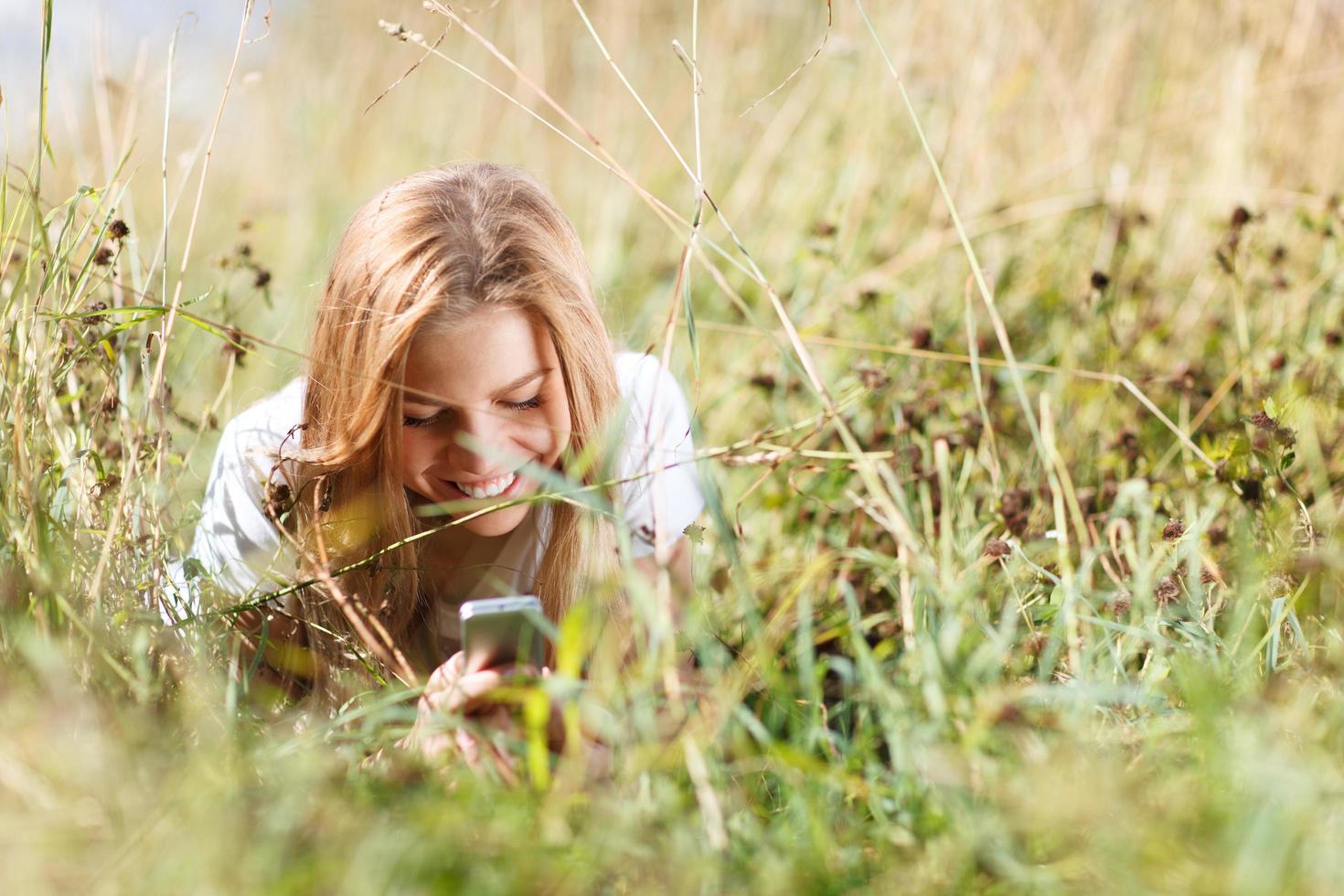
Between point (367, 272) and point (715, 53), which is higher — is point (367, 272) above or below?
below

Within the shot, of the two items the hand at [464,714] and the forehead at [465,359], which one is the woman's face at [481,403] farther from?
the hand at [464,714]

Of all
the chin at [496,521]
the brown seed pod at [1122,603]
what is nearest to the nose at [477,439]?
the chin at [496,521]

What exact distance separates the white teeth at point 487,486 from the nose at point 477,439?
0.08ft

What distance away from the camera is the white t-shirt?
164 centimetres

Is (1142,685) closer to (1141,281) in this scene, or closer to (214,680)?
(214,680)

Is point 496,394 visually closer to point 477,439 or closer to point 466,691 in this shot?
point 477,439

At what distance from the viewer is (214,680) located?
127 centimetres

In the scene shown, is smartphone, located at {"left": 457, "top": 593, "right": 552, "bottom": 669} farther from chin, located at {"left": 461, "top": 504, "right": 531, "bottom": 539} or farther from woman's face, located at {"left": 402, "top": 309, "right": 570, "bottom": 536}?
chin, located at {"left": 461, "top": 504, "right": 531, "bottom": 539}

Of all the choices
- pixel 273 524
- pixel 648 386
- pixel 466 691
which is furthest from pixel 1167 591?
pixel 273 524

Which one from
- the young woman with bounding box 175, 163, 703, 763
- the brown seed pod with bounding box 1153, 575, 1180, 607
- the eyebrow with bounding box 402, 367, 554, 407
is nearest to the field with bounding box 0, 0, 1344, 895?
the brown seed pod with bounding box 1153, 575, 1180, 607

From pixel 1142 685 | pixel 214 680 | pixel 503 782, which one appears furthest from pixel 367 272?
pixel 1142 685

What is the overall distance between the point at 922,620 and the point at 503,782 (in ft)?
1.63

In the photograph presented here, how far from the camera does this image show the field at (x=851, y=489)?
3.07 feet

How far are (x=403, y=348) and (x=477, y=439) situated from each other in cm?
17
